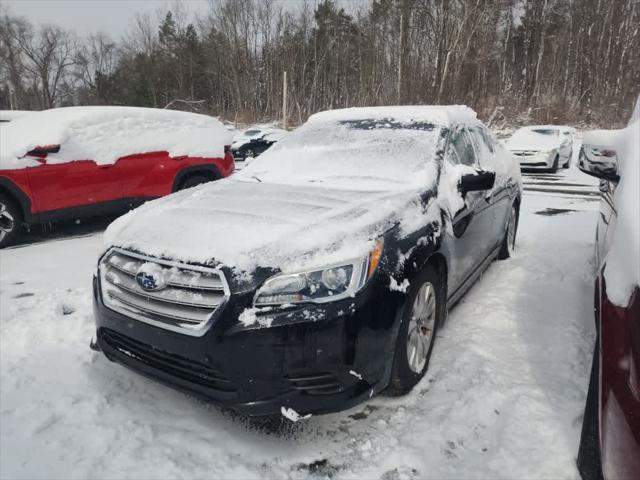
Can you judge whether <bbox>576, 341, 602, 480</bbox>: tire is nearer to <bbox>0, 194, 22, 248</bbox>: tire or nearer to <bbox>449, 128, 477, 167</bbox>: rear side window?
<bbox>449, 128, 477, 167</bbox>: rear side window

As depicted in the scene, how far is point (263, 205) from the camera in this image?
2721 millimetres

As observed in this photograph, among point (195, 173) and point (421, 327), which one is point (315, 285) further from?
point (195, 173)

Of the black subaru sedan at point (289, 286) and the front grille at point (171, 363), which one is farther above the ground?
the black subaru sedan at point (289, 286)

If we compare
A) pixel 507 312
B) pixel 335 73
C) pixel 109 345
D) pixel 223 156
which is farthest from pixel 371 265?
pixel 335 73

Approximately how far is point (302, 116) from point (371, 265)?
41.2 metres

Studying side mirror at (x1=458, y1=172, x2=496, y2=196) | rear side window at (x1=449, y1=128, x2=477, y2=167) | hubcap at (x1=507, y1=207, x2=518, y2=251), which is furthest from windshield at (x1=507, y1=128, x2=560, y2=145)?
side mirror at (x1=458, y1=172, x2=496, y2=196)

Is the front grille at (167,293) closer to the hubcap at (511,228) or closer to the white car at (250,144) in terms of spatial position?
the hubcap at (511,228)

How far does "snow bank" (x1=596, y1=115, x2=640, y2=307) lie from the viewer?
1509mm

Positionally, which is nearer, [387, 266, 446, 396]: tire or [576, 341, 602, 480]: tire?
[576, 341, 602, 480]: tire

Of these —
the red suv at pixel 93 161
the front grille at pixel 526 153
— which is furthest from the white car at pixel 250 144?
the red suv at pixel 93 161

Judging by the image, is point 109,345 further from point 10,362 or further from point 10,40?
point 10,40

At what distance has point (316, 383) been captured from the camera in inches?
81.0

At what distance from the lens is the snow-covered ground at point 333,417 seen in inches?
83.5

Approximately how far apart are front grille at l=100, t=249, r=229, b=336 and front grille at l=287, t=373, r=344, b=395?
46 centimetres
